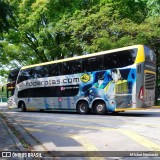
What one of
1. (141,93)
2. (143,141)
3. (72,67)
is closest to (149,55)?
(141,93)

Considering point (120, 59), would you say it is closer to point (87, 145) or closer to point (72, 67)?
point (72, 67)

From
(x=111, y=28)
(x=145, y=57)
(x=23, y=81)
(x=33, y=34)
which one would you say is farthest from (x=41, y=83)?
(x=33, y=34)

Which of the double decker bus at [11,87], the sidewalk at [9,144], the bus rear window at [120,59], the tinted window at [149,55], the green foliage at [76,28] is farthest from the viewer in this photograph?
the double decker bus at [11,87]

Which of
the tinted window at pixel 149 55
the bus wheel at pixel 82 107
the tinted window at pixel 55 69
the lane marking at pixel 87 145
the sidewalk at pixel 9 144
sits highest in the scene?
the tinted window at pixel 149 55

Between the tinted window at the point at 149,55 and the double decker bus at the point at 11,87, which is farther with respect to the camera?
the double decker bus at the point at 11,87

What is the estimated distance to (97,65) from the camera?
1808 centimetres

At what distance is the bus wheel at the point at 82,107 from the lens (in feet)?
63.1

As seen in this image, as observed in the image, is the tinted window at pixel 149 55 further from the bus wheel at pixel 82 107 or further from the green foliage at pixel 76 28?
the bus wheel at pixel 82 107

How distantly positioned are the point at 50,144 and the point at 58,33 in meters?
22.0

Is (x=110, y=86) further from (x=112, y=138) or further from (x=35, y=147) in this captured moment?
(x=35, y=147)

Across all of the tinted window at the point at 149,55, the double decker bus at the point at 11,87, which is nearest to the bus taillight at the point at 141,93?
the tinted window at the point at 149,55

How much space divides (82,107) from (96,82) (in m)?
2.37

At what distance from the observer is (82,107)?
19.6m

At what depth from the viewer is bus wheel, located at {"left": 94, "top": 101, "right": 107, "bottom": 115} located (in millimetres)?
18055
